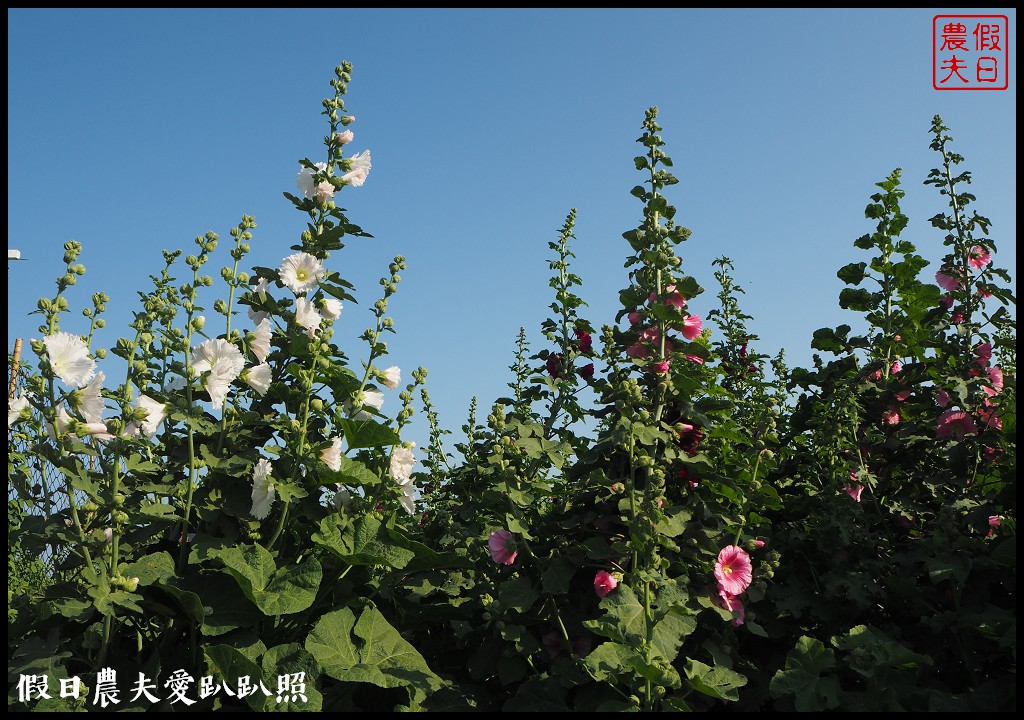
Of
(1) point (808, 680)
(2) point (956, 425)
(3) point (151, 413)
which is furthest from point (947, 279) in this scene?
(3) point (151, 413)

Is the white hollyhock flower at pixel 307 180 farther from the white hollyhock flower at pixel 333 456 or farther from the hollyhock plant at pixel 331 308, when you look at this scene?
the white hollyhock flower at pixel 333 456

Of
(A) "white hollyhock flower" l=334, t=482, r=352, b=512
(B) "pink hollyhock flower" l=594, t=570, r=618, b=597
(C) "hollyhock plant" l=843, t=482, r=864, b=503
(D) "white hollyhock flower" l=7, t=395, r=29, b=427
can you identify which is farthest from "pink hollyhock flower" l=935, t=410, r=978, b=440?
(D) "white hollyhock flower" l=7, t=395, r=29, b=427

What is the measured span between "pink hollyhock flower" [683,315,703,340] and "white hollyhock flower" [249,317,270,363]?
1.46 meters

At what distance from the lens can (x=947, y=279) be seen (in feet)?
11.0

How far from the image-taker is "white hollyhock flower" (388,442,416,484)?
2.70 metres

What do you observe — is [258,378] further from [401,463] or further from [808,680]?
[808,680]

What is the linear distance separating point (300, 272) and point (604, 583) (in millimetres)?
1486

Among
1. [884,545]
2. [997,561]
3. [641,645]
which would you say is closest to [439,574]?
[641,645]

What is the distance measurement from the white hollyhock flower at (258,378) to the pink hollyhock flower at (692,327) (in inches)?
57.2

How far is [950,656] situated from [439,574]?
1742mm

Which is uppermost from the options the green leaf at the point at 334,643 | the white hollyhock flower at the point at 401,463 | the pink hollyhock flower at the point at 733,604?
the white hollyhock flower at the point at 401,463

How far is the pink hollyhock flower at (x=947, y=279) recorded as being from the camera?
3.33m

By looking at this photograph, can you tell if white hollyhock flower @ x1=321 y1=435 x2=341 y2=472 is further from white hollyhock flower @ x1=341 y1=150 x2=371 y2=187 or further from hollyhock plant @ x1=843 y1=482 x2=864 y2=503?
hollyhock plant @ x1=843 y1=482 x2=864 y2=503

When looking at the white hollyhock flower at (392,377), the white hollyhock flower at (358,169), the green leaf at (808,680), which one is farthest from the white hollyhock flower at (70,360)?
the green leaf at (808,680)
